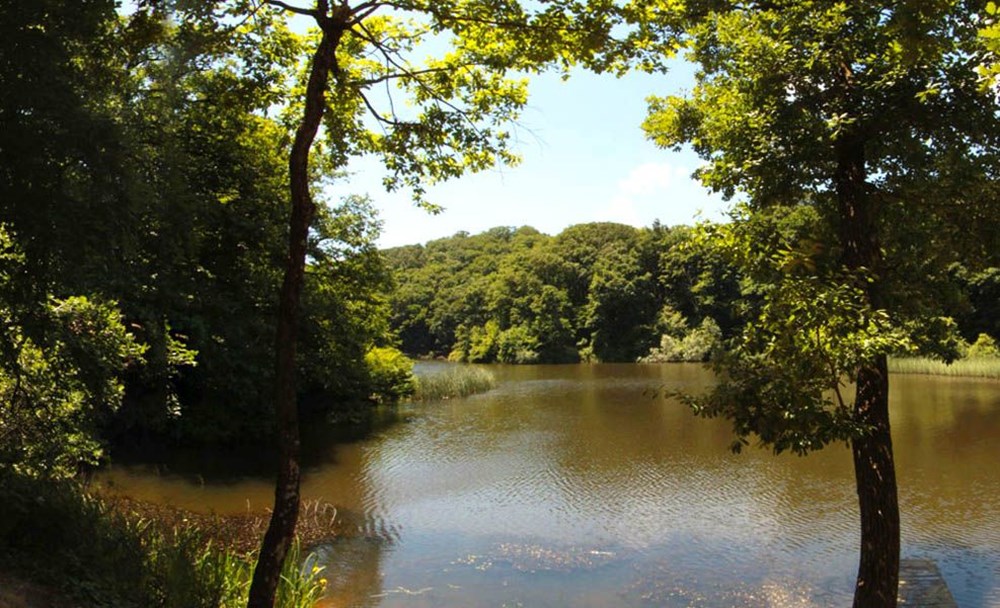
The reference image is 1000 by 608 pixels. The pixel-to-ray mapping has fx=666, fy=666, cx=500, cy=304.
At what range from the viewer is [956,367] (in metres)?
30.4

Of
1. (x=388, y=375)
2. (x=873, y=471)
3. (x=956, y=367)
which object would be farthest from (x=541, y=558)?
(x=956, y=367)

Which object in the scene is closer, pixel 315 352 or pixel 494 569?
pixel 494 569

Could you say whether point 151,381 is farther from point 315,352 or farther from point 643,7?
point 643,7

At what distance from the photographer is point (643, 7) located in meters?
4.44

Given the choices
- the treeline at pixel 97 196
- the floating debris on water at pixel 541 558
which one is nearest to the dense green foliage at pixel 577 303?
the floating debris on water at pixel 541 558

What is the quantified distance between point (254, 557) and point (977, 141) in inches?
347

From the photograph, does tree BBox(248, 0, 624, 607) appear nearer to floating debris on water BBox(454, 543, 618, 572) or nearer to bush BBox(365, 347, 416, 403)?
floating debris on water BBox(454, 543, 618, 572)

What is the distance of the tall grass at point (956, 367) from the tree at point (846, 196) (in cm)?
2708

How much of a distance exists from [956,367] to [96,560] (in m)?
34.8

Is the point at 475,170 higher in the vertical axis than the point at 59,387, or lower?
higher

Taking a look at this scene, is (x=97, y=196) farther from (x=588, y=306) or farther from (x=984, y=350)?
(x=588, y=306)

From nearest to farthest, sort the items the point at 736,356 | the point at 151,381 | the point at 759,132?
the point at 736,356
the point at 759,132
the point at 151,381

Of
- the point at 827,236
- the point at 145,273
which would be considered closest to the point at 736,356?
the point at 827,236

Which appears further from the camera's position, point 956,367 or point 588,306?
point 588,306
